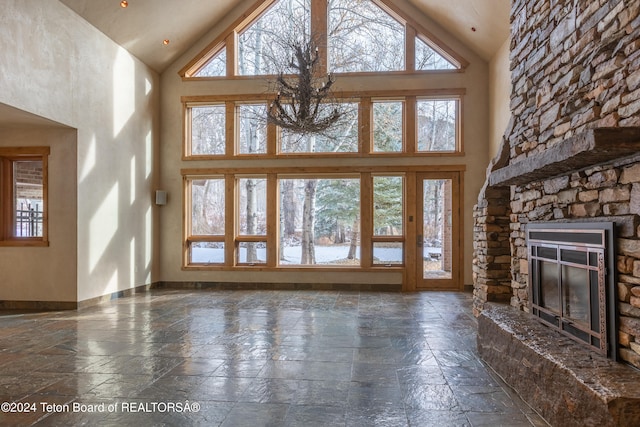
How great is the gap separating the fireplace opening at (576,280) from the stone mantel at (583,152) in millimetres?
399

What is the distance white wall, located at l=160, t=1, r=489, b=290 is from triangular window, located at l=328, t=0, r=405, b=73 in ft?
1.00

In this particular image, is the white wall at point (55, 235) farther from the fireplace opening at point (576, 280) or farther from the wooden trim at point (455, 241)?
the fireplace opening at point (576, 280)

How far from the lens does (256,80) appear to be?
27.5 ft

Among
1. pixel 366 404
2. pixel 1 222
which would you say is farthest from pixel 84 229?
pixel 366 404

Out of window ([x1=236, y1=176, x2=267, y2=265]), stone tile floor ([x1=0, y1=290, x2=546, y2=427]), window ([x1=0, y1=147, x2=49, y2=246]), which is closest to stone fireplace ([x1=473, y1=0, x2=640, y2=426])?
stone tile floor ([x1=0, y1=290, x2=546, y2=427])

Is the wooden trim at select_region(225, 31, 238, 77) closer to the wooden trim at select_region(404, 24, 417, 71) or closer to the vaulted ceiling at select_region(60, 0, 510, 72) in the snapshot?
the vaulted ceiling at select_region(60, 0, 510, 72)

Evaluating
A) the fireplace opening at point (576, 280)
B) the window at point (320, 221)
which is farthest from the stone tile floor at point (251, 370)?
the window at point (320, 221)

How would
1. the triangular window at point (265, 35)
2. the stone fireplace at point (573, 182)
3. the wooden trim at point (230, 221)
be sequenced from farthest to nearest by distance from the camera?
the wooden trim at point (230, 221) → the triangular window at point (265, 35) → the stone fireplace at point (573, 182)

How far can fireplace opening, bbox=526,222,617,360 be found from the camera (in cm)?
256

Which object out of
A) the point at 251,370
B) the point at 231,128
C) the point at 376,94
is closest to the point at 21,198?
the point at 231,128

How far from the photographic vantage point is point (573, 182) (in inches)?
118

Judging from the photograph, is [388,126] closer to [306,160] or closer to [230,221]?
[306,160]

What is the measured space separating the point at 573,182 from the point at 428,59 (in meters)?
5.88

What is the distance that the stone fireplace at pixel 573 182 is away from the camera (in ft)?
7.56
